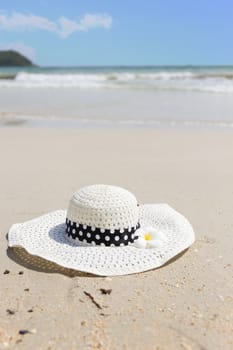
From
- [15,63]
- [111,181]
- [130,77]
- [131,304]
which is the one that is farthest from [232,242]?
[15,63]

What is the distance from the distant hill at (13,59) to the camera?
7312 cm

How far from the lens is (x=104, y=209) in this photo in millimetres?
2541

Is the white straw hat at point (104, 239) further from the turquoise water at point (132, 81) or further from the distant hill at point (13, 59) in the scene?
the distant hill at point (13, 59)

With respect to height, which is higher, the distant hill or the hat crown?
the distant hill

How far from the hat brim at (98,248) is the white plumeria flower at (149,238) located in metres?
0.02

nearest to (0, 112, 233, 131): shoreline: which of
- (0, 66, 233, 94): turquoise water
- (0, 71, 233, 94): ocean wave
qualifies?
(0, 66, 233, 94): turquoise water

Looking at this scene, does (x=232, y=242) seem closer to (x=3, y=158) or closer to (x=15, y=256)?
(x=15, y=256)

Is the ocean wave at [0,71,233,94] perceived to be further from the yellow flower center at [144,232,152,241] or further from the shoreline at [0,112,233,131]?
the yellow flower center at [144,232,152,241]

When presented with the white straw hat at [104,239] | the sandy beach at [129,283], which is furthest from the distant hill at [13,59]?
the white straw hat at [104,239]

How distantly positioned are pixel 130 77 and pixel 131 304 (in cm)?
2873

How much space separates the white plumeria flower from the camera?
2553mm

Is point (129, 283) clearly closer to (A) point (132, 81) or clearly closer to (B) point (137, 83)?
(B) point (137, 83)

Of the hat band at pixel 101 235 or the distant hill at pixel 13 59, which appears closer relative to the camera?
the hat band at pixel 101 235

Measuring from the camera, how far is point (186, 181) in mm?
4289
